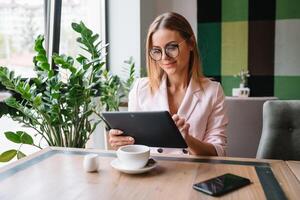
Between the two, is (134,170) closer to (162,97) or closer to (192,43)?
(162,97)

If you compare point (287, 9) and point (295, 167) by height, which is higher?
point (287, 9)

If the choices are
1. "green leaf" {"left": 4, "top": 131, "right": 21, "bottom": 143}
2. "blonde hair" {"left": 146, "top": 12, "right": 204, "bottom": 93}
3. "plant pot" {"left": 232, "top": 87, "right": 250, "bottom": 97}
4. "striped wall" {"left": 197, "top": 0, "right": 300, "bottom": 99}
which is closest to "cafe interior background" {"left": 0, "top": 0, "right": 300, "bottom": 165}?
"striped wall" {"left": 197, "top": 0, "right": 300, "bottom": 99}

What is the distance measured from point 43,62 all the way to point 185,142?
1258 mm

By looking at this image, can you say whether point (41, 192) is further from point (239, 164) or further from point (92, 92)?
point (92, 92)

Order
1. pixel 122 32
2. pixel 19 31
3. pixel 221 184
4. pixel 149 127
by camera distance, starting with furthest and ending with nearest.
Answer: pixel 122 32 < pixel 19 31 < pixel 149 127 < pixel 221 184

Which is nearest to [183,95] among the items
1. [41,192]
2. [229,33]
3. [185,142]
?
[185,142]

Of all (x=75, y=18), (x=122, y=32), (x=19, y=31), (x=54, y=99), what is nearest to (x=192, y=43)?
(x=54, y=99)

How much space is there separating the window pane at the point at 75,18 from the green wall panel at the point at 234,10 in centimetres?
148

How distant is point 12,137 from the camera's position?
1.97 metres

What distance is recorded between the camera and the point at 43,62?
206cm

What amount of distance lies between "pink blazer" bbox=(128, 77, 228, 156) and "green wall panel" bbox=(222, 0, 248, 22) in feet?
8.53

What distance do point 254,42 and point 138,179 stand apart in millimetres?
3301

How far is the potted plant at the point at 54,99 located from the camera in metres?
1.97

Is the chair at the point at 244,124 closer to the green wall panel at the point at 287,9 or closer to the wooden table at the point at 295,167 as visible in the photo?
the wooden table at the point at 295,167
